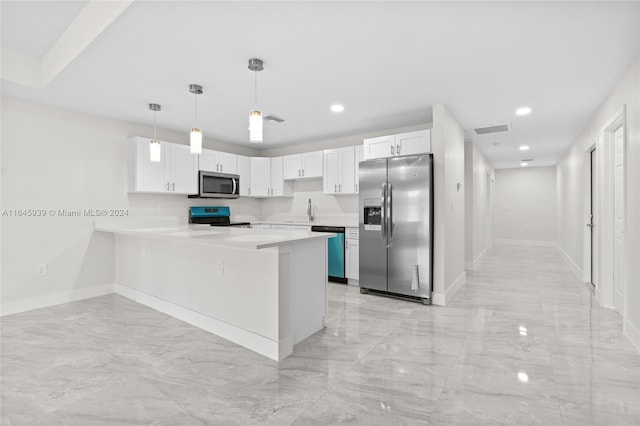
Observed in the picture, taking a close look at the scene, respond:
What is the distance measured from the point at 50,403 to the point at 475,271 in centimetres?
593

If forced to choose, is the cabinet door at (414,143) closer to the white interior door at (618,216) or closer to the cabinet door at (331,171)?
the cabinet door at (331,171)

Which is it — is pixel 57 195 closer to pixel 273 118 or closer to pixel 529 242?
pixel 273 118

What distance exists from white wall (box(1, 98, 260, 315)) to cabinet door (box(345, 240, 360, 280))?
3.10 m

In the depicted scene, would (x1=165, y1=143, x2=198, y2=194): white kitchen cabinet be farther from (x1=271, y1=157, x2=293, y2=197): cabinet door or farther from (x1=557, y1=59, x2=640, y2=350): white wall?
(x1=557, y1=59, x2=640, y2=350): white wall

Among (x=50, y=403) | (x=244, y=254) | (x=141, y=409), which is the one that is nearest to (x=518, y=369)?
(x=244, y=254)

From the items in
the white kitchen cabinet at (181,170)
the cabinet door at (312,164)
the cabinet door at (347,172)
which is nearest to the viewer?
the white kitchen cabinet at (181,170)

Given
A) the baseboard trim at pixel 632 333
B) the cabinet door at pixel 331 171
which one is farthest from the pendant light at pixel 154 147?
the baseboard trim at pixel 632 333

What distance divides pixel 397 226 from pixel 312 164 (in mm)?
2125

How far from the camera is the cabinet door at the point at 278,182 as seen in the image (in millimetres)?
5945

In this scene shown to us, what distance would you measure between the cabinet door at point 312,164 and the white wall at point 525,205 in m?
7.27

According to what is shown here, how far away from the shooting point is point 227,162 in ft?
18.2

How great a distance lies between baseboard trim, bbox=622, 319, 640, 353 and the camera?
8.53 feet

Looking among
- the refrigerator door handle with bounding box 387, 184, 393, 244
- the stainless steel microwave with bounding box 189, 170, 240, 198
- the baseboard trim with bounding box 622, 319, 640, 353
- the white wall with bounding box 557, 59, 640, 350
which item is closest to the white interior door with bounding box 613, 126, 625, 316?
the white wall with bounding box 557, 59, 640, 350

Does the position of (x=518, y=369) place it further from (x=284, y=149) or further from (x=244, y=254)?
(x=284, y=149)
